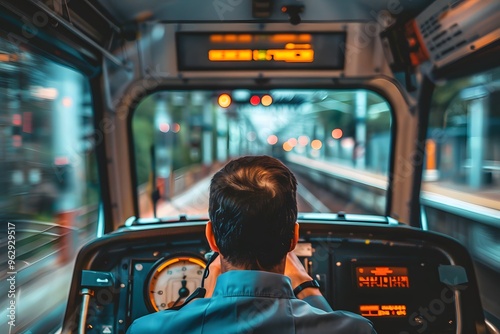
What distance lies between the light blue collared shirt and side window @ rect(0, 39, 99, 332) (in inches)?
56.2

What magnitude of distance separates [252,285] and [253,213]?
160 mm

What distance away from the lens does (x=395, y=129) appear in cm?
305

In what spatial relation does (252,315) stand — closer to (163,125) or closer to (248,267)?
(248,267)

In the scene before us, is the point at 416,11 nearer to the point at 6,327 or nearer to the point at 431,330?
the point at 431,330

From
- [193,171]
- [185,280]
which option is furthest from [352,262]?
[193,171]

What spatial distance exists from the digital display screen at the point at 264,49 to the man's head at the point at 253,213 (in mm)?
1799

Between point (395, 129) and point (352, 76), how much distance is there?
19.1 inches

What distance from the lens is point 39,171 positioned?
9.71 ft

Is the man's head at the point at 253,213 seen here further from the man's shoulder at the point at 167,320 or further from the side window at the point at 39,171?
the side window at the point at 39,171

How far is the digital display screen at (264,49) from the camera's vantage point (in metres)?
2.77

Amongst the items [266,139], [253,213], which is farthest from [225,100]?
[266,139]

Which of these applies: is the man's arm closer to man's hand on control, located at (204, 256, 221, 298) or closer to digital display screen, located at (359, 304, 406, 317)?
man's hand on control, located at (204, 256, 221, 298)

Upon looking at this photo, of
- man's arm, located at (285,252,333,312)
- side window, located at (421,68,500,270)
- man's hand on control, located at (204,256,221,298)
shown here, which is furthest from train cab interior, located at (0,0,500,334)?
side window, located at (421,68,500,270)

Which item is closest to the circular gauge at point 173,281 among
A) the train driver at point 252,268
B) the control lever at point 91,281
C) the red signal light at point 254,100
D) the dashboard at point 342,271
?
Result: the dashboard at point 342,271
